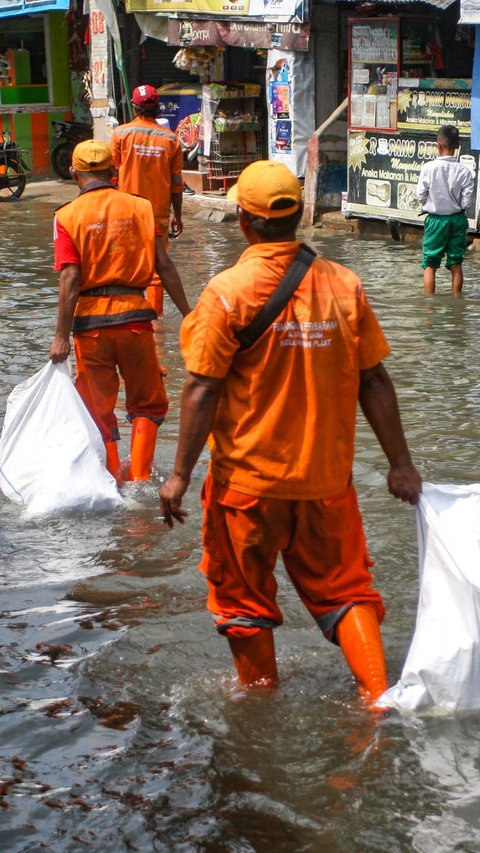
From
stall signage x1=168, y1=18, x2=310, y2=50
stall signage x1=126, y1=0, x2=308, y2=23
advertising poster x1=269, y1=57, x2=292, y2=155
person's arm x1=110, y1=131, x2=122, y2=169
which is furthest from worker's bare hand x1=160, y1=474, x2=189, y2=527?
advertising poster x1=269, y1=57, x2=292, y2=155

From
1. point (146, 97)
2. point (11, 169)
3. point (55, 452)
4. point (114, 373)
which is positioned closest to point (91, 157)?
point (114, 373)

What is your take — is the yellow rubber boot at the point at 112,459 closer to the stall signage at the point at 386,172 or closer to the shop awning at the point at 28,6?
the stall signage at the point at 386,172

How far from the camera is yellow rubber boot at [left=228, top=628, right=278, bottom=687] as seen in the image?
12.1ft

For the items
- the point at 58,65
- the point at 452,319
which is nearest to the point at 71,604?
the point at 452,319

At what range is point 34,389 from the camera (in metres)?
5.79

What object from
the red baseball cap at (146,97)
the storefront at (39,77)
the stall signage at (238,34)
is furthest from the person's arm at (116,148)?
the storefront at (39,77)

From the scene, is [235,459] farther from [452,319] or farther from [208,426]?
[452,319]

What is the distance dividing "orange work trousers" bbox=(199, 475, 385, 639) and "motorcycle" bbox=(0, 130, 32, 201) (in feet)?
53.6

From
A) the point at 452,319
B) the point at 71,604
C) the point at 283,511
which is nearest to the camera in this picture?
the point at 283,511

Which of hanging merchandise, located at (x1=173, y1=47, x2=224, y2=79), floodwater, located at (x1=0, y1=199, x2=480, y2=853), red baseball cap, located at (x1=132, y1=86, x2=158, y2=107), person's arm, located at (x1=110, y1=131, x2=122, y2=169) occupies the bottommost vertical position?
floodwater, located at (x1=0, y1=199, x2=480, y2=853)

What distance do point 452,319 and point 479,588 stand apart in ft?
21.5

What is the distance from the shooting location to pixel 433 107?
1338cm

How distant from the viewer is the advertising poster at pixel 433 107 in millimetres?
12969

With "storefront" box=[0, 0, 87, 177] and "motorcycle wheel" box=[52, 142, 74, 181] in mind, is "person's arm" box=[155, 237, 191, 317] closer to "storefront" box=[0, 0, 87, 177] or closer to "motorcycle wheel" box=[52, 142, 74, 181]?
"motorcycle wheel" box=[52, 142, 74, 181]
